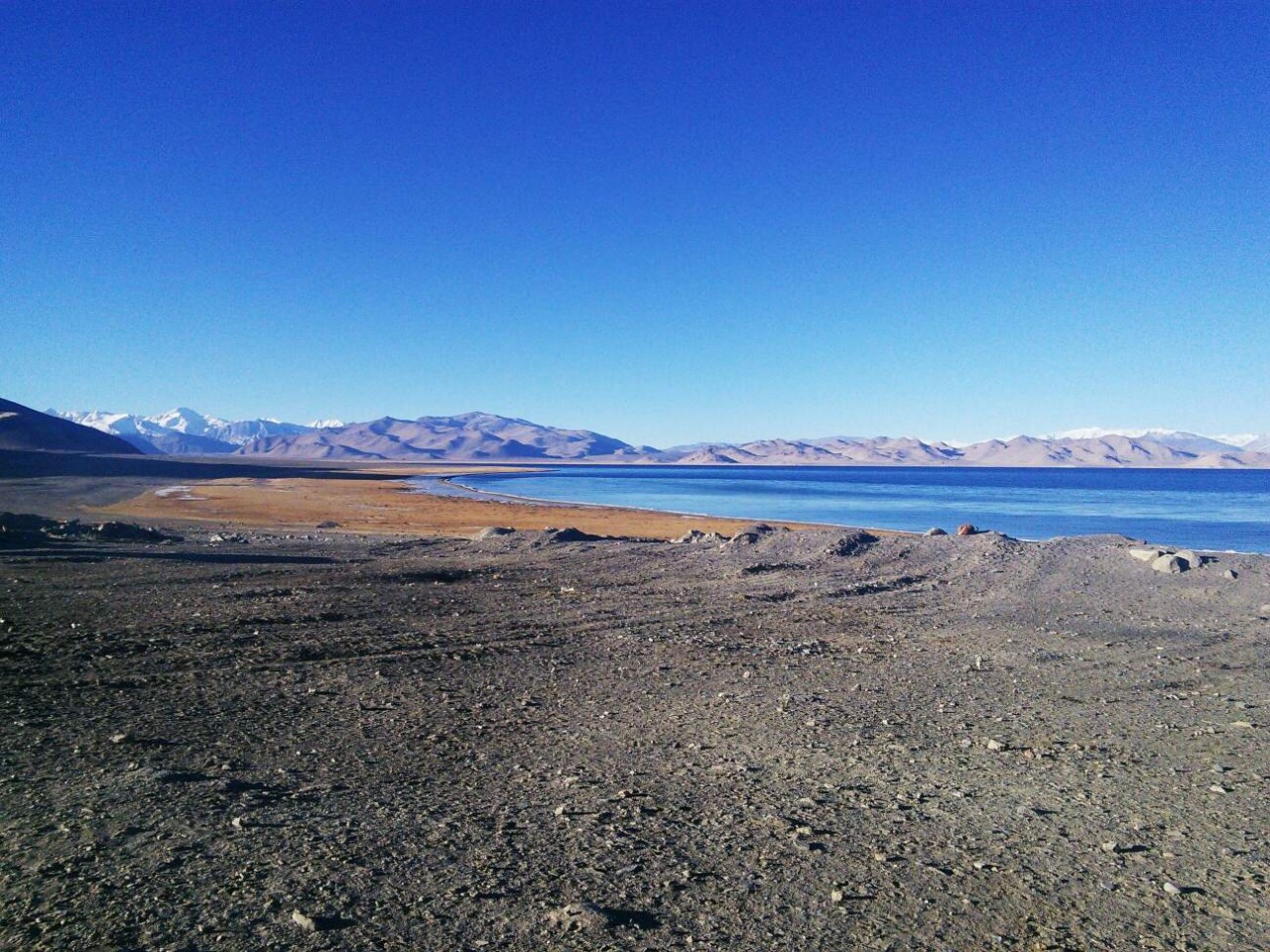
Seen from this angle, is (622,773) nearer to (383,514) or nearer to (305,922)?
(305,922)

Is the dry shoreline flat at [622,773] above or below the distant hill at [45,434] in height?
below

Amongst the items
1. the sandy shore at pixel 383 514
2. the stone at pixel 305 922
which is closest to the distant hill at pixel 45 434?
the sandy shore at pixel 383 514

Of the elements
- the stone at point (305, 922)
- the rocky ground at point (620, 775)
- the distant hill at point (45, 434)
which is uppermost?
the distant hill at point (45, 434)

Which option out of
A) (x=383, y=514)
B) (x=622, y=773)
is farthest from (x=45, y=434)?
(x=622, y=773)

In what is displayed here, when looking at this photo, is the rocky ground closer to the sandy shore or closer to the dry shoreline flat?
the dry shoreline flat

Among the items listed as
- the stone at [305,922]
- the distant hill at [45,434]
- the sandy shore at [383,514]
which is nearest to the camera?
the stone at [305,922]

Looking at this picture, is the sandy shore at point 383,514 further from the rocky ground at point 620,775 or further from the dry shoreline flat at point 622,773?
the rocky ground at point 620,775

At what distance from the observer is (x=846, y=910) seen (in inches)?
173

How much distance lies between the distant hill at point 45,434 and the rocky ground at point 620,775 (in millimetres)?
138867

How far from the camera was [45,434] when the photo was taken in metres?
136

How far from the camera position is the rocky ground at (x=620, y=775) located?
168 inches

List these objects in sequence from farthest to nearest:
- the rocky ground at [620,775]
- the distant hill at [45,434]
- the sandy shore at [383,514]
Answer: the distant hill at [45,434] < the sandy shore at [383,514] < the rocky ground at [620,775]

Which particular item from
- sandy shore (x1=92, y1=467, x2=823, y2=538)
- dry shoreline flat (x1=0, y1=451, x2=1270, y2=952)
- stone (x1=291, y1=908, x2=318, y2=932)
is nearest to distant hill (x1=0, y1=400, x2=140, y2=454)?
sandy shore (x1=92, y1=467, x2=823, y2=538)

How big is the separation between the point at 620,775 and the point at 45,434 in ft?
532
